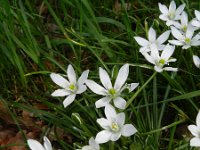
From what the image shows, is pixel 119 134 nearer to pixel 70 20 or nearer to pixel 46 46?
pixel 46 46

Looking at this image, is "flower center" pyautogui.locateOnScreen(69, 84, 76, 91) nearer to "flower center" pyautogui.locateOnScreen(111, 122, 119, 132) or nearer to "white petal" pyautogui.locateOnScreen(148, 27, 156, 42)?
"flower center" pyautogui.locateOnScreen(111, 122, 119, 132)

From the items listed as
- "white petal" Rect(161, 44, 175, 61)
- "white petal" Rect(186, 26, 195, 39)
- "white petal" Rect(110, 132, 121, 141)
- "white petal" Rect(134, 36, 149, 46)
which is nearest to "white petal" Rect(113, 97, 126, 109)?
"white petal" Rect(110, 132, 121, 141)

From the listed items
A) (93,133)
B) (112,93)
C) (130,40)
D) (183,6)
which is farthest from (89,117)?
(183,6)

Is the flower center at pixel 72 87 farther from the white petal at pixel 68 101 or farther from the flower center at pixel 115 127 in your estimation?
the flower center at pixel 115 127

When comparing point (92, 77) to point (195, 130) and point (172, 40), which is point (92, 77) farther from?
point (195, 130)

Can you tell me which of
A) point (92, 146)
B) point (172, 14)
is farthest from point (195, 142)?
point (172, 14)

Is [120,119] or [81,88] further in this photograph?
[81,88]
